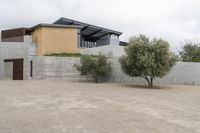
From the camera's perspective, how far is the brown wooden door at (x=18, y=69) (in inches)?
1267

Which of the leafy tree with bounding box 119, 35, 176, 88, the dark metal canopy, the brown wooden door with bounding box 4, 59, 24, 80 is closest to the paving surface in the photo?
the leafy tree with bounding box 119, 35, 176, 88

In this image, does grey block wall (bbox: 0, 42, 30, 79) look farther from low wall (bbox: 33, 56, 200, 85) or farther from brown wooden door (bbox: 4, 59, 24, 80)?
low wall (bbox: 33, 56, 200, 85)

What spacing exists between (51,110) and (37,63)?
20.5 metres

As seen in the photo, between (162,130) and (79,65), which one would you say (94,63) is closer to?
(79,65)

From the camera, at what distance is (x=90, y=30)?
4512 centimetres

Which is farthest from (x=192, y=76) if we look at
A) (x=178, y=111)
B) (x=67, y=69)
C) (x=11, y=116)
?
(x=11, y=116)

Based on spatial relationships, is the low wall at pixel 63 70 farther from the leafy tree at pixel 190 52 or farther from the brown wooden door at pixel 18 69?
the leafy tree at pixel 190 52

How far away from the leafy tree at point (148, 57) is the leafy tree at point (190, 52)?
19043mm

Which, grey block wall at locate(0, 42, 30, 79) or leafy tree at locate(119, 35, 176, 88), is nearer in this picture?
leafy tree at locate(119, 35, 176, 88)

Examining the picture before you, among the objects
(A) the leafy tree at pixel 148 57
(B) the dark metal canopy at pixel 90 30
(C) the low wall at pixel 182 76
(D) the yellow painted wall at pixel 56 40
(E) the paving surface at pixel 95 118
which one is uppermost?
(B) the dark metal canopy at pixel 90 30

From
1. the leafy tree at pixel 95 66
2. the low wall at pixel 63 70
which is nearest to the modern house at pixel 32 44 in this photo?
the low wall at pixel 63 70

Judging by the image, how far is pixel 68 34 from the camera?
121 feet

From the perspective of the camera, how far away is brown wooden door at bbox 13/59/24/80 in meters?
32.2

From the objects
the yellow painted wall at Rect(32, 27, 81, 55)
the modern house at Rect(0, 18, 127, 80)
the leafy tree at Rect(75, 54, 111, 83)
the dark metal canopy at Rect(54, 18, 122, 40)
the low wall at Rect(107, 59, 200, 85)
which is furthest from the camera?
the dark metal canopy at Rect(54, 18, 122, 40)
